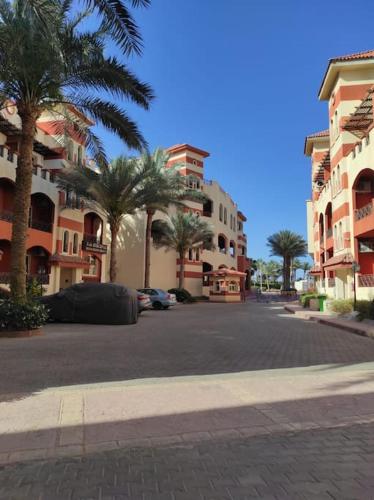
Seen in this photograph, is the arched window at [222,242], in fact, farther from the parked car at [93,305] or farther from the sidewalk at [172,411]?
the sidewalk at [172,411]

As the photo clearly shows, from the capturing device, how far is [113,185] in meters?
28.5

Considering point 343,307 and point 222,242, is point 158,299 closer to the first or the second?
point 343,307

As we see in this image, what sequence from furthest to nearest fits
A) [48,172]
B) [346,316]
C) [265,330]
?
[48,172] < [346,316] < [265,330]

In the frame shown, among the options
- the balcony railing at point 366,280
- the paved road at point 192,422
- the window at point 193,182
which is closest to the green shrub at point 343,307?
the balcony railing at point 366,280

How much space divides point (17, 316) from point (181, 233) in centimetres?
2995

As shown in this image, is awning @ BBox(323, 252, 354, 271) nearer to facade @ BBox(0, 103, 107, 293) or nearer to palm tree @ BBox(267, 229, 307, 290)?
facade @ BBox(0, 103, 107, 293)

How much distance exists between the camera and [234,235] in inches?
2432

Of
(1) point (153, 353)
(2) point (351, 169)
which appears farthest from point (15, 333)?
(2) point (351, 169)

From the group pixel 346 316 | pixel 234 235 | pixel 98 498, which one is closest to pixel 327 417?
pixel 98 498

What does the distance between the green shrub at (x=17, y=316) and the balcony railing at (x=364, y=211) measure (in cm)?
1803

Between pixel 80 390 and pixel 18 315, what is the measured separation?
7.07 m

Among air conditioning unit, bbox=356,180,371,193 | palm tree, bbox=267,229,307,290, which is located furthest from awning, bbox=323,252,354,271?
palm tree, bbox=267,229,307,290

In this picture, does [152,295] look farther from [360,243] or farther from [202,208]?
[202,208]

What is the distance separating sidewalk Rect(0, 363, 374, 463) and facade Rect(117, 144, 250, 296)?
109ft
